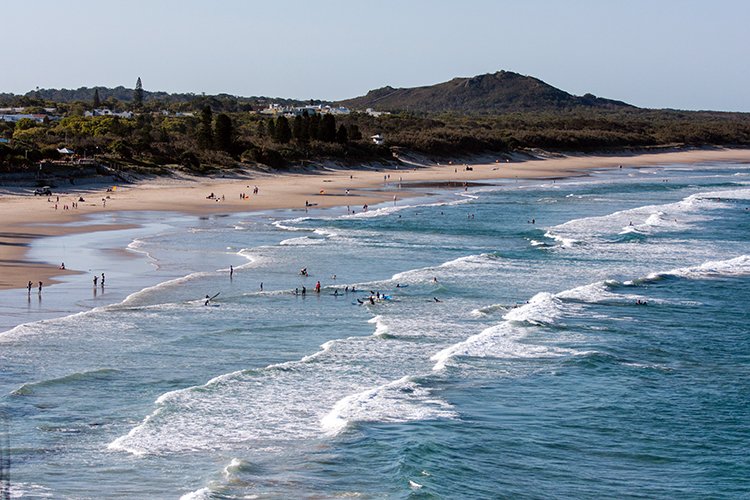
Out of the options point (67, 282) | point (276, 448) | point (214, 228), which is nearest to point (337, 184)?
point (214, 228)

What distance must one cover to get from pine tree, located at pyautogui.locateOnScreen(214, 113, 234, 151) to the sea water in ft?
126

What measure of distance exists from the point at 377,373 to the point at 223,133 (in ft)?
200

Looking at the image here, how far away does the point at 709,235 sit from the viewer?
51125mm

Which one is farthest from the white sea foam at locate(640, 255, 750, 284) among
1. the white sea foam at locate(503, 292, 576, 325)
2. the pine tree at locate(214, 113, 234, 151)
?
the pine tree at locate(214, 113, 234, 151)

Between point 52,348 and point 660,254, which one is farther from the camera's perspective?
point 660,254

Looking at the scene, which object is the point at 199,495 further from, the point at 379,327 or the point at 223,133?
the point at 223,133

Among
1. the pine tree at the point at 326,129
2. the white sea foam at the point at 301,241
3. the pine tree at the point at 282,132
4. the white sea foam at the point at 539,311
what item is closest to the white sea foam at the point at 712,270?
the white sea foam at the point at 539,311

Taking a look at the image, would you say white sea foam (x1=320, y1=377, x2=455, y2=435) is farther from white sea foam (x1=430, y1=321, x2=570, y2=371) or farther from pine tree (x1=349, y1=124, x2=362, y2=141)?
pine tree (x1=349, y1=124, x2=362, y2=141)

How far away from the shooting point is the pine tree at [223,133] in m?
82.0

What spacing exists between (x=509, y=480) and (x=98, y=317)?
15.0 meters

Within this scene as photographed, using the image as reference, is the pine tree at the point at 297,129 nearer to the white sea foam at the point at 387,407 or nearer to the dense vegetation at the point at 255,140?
the dense vegetation at the point at 255,140

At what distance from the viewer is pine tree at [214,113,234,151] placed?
82000 millimetres

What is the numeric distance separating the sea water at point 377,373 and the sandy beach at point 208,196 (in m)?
2.14

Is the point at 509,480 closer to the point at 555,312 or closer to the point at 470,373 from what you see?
the point at 470,373
